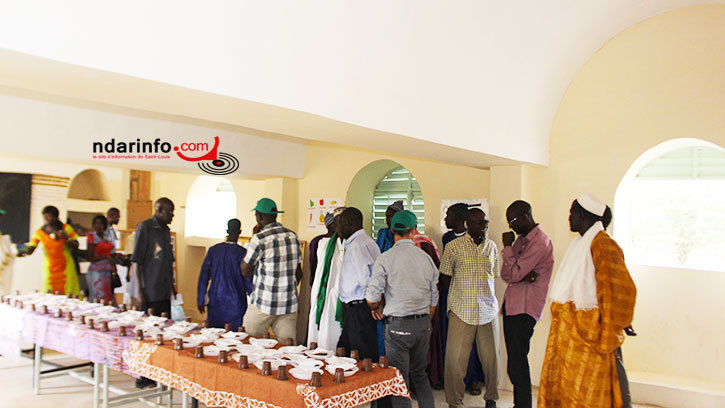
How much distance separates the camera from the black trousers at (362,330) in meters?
4.93

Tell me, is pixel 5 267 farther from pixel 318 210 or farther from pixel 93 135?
pixel 318 210

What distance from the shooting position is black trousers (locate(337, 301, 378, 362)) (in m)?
4.93

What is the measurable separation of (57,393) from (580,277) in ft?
16.2

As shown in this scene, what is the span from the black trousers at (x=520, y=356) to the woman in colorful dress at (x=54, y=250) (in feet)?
16.8

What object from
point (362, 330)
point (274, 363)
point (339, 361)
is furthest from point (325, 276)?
point (274, 363)

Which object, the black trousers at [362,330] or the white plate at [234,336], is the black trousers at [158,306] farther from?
the black trousers at [362,330]

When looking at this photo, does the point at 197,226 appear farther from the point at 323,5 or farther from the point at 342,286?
the point at 323,5

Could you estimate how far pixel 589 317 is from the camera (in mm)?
3803

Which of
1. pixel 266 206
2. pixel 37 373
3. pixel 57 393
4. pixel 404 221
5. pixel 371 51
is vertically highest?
pixel 371 51

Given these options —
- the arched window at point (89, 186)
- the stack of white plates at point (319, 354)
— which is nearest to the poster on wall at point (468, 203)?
the stack of white plates at point (319, 354)

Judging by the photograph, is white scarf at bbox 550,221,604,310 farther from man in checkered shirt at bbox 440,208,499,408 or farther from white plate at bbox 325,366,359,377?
white plate at bbox 325,366,359,377

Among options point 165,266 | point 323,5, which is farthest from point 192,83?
point 165,266

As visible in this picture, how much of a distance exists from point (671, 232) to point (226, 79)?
188 inches

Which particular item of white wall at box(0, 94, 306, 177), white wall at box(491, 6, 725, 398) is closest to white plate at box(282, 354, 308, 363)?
white wall at box(491, 6, 725, 398)
